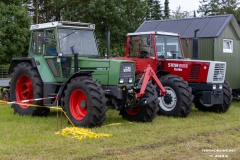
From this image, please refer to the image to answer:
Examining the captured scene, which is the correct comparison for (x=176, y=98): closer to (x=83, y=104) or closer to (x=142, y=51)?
(x=142, y=51)

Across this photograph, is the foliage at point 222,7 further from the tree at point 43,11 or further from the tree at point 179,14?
the tree at point 43,11

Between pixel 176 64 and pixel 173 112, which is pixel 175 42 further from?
pixel 173 112

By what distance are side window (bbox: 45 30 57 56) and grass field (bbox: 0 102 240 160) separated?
170cm

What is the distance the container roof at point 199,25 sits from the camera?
635 inches

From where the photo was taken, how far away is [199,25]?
55.1 ft

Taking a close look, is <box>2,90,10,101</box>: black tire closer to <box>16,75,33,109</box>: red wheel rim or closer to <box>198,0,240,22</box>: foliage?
<box>16,75,33,109</box>: red wheel rim

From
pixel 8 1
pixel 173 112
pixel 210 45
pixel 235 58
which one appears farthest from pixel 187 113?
pixel 8 1

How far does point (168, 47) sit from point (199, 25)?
4.75 metres

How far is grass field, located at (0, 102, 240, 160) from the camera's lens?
6.70 meters

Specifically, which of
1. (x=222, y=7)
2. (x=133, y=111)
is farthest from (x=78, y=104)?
(x=222, y=7)

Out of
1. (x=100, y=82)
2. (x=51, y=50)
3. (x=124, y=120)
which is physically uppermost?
(x=51, y=50)

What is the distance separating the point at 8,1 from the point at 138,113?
57.7ft

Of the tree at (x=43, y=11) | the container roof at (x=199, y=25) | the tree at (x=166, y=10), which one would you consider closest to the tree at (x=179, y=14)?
the tree at (x=166, y=10)

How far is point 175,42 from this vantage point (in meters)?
12.8
